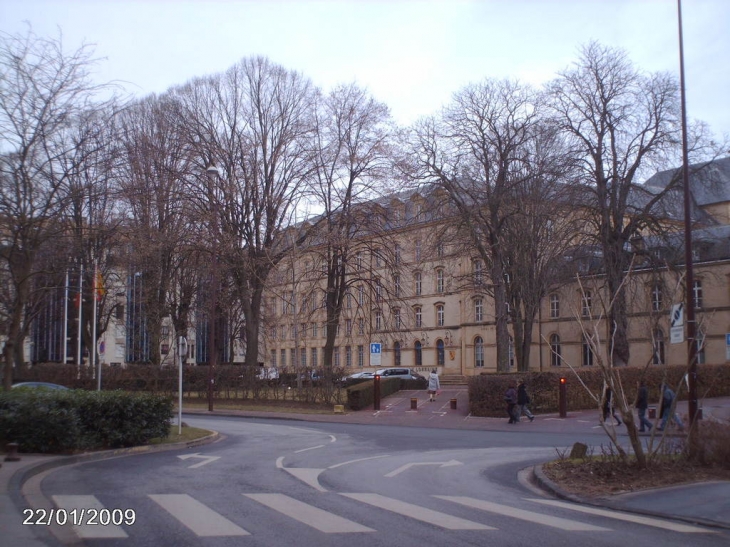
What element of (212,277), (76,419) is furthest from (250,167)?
(76,419)

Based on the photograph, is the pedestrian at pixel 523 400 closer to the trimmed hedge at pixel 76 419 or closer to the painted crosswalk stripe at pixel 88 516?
the trimmed hedge at pixel 76 419

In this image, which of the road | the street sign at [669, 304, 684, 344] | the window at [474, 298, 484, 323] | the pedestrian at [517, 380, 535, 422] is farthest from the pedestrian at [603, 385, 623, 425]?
the window at [474, 298, 484, 323]

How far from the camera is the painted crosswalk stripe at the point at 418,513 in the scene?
8999 mm

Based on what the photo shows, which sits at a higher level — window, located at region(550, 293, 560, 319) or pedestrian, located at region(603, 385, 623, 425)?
window, located at region(550, 293, 560, 319)

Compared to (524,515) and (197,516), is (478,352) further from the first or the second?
(197,516)

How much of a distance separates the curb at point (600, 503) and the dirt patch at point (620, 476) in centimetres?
15

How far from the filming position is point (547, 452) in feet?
61.9

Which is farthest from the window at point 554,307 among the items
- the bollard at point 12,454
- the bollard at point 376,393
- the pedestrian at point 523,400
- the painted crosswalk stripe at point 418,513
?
the painted crosswalk stripe at point 418,513

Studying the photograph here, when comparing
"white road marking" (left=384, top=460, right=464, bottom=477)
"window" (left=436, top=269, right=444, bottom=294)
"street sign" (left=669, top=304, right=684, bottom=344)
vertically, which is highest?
"window" (left=436, top=269, right=444, bottom=294)

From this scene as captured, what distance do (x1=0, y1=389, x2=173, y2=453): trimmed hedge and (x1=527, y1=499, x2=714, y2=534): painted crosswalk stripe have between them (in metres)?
10.1

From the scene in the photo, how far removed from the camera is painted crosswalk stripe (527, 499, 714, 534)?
9.17 meters

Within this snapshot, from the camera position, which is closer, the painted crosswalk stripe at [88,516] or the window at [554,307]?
the painted crosswalk stripe at [88,516]

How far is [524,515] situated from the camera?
9.88 metres

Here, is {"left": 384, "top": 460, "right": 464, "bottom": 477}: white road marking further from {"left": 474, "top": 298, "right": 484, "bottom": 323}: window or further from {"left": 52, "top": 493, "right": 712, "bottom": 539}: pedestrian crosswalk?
{"left": 474, "top": 298, "right": 484, "bottom": 323}: window
